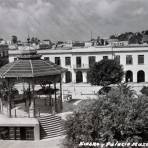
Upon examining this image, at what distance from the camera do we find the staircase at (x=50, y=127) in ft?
97.6

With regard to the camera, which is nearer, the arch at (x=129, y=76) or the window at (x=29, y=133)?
the window at (x=29, y=133)

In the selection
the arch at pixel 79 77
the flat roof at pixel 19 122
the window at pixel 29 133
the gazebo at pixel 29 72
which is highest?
the gazebo at pixel 29 72

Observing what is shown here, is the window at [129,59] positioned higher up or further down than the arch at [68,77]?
higher up

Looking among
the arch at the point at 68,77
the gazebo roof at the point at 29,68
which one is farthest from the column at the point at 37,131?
the arch at the point at 68,77

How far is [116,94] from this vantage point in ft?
84.6

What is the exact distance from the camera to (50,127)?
30.2 meters

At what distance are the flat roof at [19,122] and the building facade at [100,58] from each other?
34.5m

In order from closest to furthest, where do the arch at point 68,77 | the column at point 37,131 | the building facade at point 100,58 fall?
the column at point 37,131
the building facade at point 100,58
the arch at point 68,77

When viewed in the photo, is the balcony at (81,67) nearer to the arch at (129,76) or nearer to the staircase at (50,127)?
the arch at (129,76)

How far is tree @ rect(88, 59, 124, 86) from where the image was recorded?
50.7 metres

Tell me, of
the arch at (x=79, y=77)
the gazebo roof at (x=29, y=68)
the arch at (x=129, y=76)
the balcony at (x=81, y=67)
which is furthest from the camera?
the arch at (x=79, y=77)

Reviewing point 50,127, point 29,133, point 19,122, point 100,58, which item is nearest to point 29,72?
point 19,122

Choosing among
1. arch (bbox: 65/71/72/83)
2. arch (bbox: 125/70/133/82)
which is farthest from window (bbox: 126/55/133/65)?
arch (bbox: 65/71/72/83)

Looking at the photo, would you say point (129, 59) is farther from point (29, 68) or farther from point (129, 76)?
point (29, 68)
